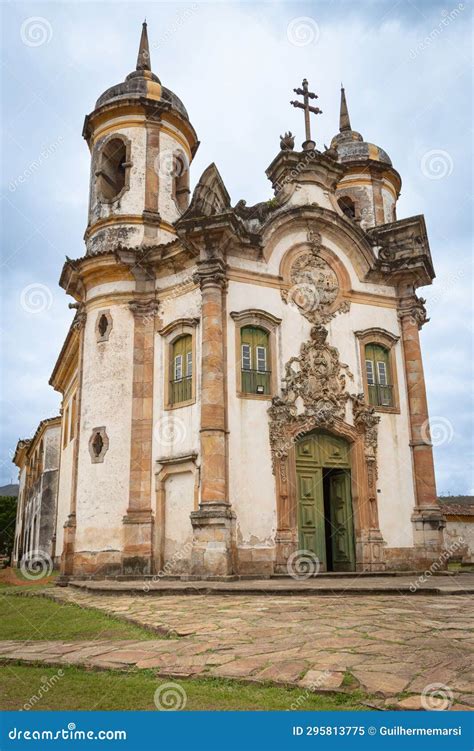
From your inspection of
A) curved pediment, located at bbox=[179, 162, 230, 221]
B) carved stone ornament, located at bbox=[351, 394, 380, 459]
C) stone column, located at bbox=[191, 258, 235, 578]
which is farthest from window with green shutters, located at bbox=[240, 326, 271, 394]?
curved pediment, located at bbox=[179, 162, 230, 221]

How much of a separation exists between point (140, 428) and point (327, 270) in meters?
6.64

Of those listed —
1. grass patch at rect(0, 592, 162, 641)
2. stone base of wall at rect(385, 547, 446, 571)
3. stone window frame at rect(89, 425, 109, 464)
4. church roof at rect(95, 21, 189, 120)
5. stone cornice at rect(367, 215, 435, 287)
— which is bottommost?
grass patch at rect(0, 592, 162, 641)

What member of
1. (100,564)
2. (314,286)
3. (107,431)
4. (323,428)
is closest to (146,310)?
(107,431)

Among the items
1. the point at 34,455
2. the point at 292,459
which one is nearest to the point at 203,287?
the point at 292,459

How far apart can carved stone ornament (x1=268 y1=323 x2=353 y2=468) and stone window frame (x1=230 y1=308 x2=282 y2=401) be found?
12.0 inches

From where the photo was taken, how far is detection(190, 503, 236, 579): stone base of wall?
13.8 metres

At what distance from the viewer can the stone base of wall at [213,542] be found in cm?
1377

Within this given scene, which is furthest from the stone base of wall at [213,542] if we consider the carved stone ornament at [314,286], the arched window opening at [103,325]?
the arched window opening at [103,325]

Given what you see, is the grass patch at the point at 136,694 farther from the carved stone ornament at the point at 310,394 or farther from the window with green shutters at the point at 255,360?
the window with green shutters at the point at 255,360

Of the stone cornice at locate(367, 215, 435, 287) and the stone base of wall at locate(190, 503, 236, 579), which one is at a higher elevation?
the stone cornice at locate(367, 215, 435, 287)

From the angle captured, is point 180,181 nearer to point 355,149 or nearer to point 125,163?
point 125,163

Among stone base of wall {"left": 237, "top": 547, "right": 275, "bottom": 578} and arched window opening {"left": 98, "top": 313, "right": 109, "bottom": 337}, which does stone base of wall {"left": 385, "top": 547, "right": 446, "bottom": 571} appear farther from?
arched window opening {"left": 98, "top": 313, "right": 109, "bottom": 337}

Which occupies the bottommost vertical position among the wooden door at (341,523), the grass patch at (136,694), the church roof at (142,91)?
the grass patch at (136,694)

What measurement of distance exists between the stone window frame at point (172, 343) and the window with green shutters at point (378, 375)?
4.85 m
